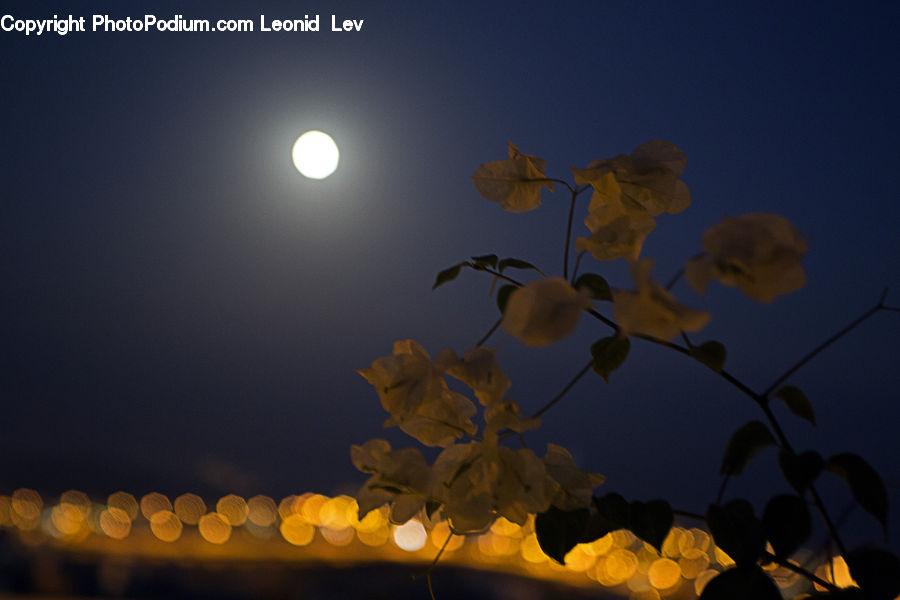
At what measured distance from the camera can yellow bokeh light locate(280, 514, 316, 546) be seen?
4680 millimetres

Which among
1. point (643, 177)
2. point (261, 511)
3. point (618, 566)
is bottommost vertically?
point (261, 511)

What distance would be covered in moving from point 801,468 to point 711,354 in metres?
0.07

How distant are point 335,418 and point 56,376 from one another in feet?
16.1

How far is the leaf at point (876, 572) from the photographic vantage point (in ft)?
0.93

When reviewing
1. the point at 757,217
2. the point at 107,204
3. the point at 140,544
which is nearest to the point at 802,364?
the point at 757,217

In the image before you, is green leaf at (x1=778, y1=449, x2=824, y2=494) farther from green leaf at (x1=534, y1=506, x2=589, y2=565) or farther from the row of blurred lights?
the row of blurred lights

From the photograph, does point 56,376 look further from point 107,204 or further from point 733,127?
point 733,127

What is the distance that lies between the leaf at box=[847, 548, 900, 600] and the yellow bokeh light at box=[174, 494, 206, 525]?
6.88m

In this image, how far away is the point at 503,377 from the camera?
34 centimetres

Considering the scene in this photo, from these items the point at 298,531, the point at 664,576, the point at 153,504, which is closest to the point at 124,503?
the point at 153,504

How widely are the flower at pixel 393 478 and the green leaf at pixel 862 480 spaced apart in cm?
23

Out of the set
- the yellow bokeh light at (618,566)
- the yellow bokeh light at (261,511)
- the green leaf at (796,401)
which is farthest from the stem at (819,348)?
the yellow bokeh light at (261,511)

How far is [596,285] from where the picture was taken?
14.9 inches

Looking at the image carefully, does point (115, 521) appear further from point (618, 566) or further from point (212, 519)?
point (618, 566)
